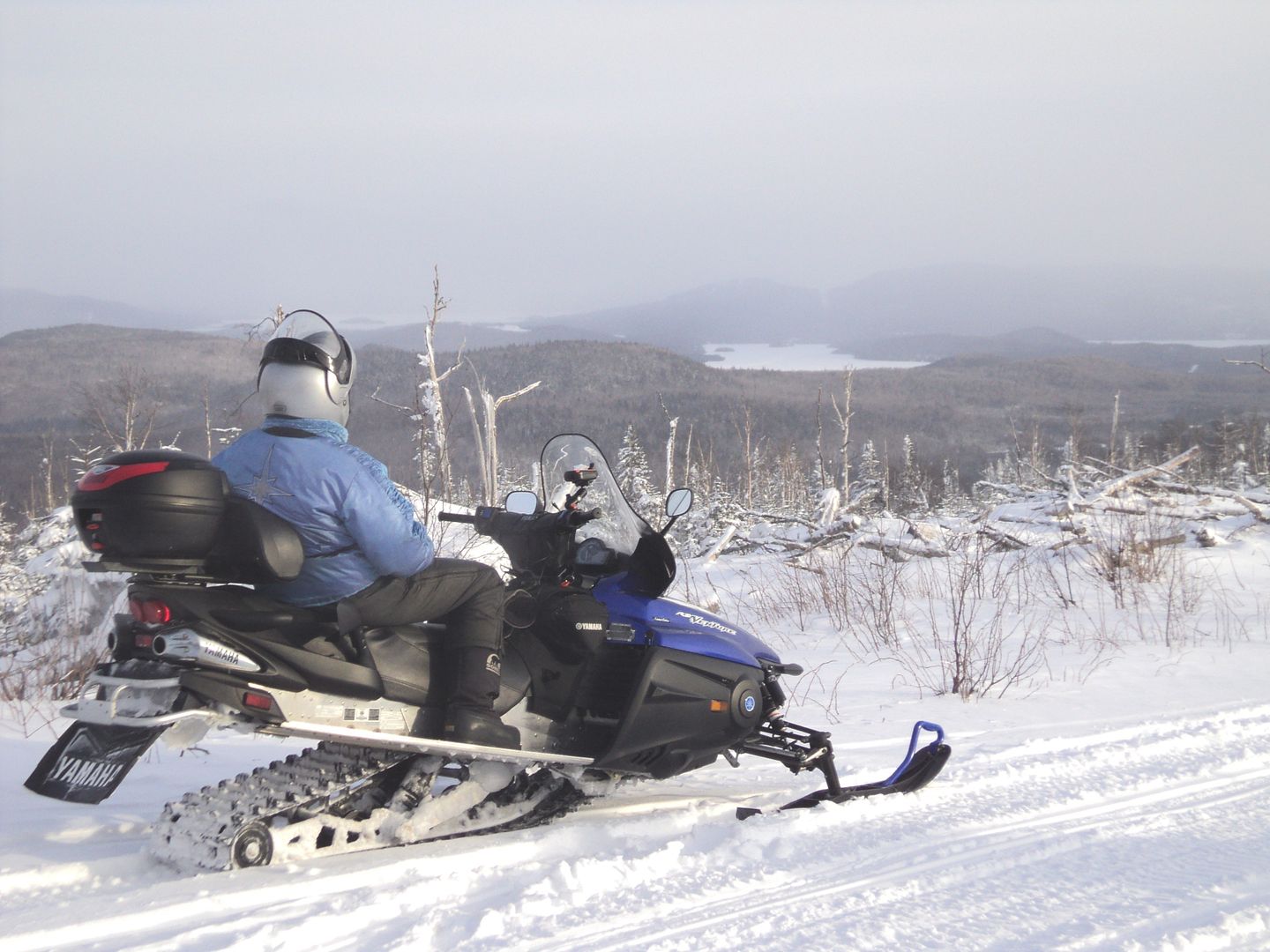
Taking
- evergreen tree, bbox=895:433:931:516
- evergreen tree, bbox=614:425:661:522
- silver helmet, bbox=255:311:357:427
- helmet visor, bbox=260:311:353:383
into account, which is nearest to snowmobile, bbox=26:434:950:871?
silver helmet, bbox=255:311:357:427

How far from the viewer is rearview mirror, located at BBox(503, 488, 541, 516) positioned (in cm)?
418

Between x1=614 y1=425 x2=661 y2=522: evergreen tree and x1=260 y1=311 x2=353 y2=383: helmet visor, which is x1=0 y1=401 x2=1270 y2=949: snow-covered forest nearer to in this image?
x1=260 y1=311 x2=353 y2=383: helmet visor

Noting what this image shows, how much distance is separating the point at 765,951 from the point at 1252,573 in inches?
407

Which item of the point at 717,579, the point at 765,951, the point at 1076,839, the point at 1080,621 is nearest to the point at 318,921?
the point at 765,951

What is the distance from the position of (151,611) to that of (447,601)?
1.00 metres

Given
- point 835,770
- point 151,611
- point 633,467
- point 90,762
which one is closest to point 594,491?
point 835,770

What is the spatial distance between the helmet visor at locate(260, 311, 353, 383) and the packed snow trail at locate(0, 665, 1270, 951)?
1691mm

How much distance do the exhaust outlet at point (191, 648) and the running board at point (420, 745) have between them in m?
0.30

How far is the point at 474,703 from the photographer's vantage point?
3.59 m

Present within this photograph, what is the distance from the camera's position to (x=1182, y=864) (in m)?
3.37

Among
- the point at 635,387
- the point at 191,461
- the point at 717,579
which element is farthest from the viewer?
the point at 635,387

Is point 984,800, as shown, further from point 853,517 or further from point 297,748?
point 853,517

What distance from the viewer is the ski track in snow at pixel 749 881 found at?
111 inches

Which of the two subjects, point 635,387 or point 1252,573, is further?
point 635,387
